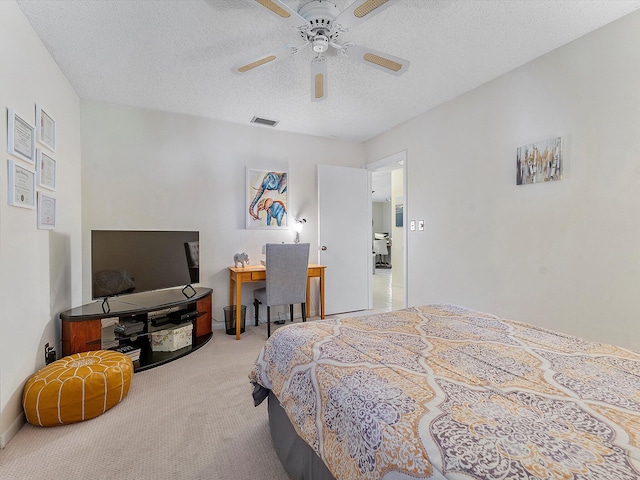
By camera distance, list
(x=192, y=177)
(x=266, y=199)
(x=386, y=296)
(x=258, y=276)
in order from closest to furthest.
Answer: (x=258, y=276)
(x=192, y=177)
(x=266, y=199)
(x=386, y=296)

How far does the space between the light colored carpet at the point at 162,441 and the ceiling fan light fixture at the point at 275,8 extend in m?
2.22

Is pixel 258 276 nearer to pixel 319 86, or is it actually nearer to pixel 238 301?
pixel 238 301

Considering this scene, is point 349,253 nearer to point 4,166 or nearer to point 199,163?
point 199,163

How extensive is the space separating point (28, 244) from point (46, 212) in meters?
0.35

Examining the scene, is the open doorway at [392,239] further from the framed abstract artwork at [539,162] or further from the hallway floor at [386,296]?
the framed abstract artwork at [539,162]

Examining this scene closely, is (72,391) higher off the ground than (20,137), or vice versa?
(20,137)

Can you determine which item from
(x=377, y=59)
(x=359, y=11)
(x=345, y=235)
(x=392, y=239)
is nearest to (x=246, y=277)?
(x=345, y=235)

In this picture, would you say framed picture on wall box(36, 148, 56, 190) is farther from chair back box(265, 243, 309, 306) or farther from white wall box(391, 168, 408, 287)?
white wall box(391, 168, 408, 287)

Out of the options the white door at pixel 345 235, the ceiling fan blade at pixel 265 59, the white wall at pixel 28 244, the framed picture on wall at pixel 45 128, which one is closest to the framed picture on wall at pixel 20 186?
the white wall at pixel 28 244

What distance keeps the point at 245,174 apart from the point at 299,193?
2.49ft

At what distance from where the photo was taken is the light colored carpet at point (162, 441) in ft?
4.67

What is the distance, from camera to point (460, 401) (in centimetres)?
85

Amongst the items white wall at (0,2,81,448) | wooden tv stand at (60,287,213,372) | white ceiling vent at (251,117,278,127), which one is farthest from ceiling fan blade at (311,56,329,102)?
wooden tv stand at (60,287,213,372)

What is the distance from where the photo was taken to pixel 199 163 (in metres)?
3.51
